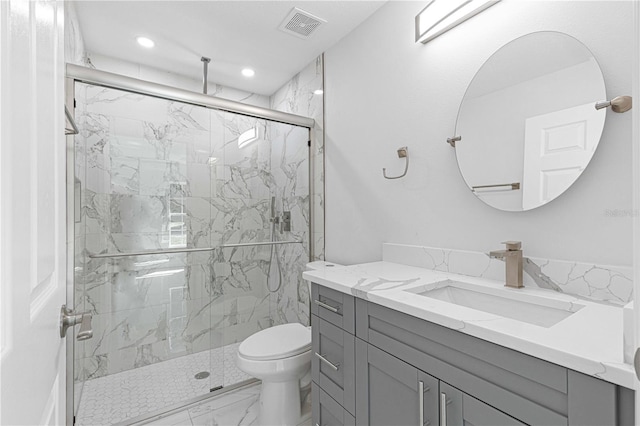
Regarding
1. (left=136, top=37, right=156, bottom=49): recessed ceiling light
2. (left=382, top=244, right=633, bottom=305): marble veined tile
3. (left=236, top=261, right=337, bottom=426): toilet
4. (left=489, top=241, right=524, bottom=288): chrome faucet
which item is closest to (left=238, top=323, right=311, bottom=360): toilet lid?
(left=236, top=261, right=337, bottom=426): toilet

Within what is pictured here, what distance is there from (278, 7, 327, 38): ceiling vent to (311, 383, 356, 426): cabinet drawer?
2140mm

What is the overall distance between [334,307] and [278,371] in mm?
568

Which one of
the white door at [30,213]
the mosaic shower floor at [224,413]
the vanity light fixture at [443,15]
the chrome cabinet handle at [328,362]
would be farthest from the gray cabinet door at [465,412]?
the vanity light fixture at [443,15]

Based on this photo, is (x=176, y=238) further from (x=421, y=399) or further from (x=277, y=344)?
(x=421, y=399)

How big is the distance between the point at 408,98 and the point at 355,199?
0.72 m

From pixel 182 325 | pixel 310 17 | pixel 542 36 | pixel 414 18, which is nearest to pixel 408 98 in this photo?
pixel 414 18

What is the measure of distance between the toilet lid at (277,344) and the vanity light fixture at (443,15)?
1.79 metres

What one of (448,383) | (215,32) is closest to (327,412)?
(448,383)

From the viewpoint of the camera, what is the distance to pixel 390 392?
106 centimetres

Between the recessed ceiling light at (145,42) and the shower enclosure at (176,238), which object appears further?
the recessed ceiling light at (145,42)

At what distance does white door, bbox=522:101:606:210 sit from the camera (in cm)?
105

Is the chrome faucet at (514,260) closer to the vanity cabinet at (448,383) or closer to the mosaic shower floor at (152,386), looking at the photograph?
the vanity cabinet at (448,383)

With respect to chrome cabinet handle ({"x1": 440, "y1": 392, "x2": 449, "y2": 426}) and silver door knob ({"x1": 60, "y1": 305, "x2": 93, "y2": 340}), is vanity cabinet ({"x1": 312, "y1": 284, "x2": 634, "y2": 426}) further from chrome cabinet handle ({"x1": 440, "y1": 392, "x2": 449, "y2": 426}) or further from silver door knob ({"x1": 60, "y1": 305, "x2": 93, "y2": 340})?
silver door knob ({"x1": 60, "y1": 305, "x2": 93, "y2": 340})

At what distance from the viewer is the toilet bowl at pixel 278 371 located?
1.62 meters
